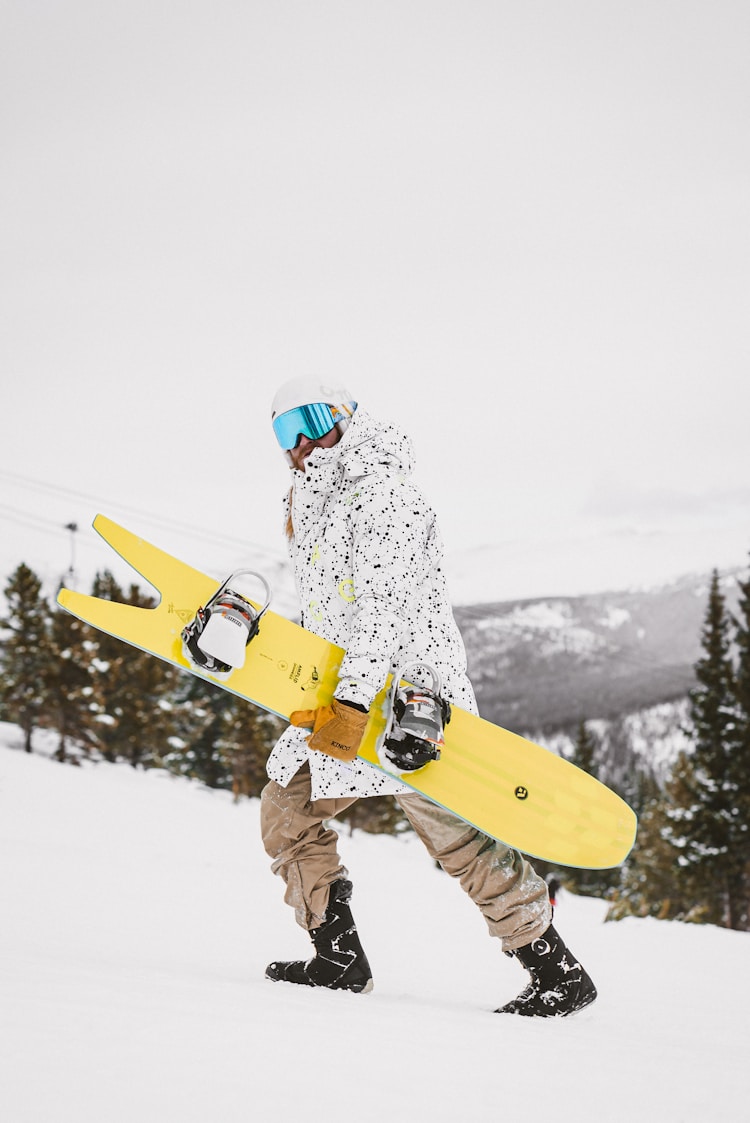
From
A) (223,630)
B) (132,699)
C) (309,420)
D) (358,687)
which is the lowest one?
(358,687)

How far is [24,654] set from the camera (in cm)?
2838

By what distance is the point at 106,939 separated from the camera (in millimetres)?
3773

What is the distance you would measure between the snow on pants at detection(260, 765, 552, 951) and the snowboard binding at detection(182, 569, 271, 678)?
1.67 ft

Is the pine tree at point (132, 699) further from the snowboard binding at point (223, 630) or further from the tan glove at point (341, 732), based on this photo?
the tan glove at point (341, 732)

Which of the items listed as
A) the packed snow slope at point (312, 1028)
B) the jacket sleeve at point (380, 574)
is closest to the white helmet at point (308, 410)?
the jacket sleeve at point (380, 574)

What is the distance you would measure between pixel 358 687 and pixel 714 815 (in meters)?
27.9

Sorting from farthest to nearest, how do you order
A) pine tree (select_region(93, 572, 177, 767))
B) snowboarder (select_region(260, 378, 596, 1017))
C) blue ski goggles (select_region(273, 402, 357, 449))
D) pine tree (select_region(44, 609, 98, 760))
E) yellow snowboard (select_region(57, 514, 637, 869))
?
pine tree (select_region(93, 572, 177, 767)) → pine tree (select_region(44, 609, 98, 760)) → blue ski goggles (select_region(273, 402, 357, 449)) → yellow snowboard (select_region(57, 514, 637, 869)) → snowboarder (select_region(260, 378, 596, 1017))

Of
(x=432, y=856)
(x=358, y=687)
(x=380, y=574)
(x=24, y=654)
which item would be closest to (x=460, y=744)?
(x=432, y=856)

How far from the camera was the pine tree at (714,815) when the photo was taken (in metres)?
27.0

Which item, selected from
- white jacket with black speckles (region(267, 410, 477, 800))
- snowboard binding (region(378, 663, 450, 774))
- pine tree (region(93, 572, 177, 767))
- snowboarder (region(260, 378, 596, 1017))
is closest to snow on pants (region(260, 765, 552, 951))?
snowboarder (region(260, 378, 596, 1017))

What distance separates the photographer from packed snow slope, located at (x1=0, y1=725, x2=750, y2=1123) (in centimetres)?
152

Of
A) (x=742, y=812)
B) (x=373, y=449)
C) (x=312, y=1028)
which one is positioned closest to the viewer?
(x=312, y=1028)

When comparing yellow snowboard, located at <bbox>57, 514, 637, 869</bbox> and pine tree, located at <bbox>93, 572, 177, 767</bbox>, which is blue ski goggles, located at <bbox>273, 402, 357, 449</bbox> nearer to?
yellow snowboard, located at <bbox>57, 514, 637, 869</bbox>

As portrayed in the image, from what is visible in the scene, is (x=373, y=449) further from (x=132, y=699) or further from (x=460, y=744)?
(x=132, y=699)
